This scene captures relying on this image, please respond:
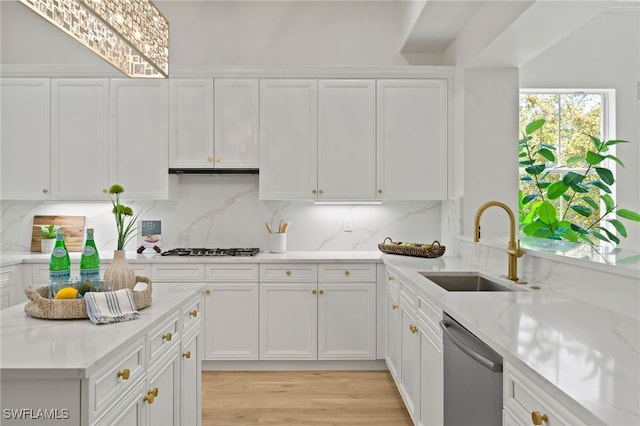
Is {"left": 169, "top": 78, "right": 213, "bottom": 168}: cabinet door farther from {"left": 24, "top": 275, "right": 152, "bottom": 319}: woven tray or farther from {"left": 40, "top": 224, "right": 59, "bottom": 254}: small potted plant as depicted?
{"left": 24, "top": 275, "right": 152, "bottom": 319}: woven tray

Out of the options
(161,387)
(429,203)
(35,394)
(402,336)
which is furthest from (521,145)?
(35,394)

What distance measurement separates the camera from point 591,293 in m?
1.84

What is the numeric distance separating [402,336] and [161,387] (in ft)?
5.37

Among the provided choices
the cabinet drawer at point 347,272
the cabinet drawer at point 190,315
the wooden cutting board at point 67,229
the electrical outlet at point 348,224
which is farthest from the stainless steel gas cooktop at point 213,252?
the cabinet drawer at point 190,315

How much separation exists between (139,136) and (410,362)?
9.26 feet

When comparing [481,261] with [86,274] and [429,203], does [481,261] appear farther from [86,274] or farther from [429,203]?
[86,274]

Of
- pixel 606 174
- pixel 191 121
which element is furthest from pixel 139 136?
pixel 606 174

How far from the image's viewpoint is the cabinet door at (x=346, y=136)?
12.3ft

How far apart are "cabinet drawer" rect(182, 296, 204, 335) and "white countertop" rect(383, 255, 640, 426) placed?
3.74 feet

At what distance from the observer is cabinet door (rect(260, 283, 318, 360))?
3559 mm

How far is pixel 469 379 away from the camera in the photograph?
5.20 feet

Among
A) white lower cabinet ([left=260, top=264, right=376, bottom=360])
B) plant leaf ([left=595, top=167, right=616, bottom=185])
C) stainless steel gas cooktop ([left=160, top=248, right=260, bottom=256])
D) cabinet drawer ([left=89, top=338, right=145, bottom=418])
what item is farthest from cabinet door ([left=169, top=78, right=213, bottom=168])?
plant leaf ([left=595, top=167, right=616, bottom=185])

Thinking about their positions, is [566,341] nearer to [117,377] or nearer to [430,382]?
[430,382]

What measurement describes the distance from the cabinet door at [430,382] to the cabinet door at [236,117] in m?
2.20
